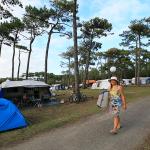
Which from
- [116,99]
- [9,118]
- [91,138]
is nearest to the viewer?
[91,138]

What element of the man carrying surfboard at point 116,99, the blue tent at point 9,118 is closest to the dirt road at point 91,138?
the man carrying surfboard at point 116,99

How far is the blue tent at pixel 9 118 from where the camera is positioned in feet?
38.0

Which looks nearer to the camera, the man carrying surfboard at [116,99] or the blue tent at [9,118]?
the man carrying surfboard at [116,99]

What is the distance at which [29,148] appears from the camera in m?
8.56

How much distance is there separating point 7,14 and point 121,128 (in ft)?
39.7

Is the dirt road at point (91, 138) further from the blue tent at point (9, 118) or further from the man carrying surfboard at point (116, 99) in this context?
the blue tent at point (9, 118)

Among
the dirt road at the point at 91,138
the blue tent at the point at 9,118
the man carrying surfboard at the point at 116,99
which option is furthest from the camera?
the blue tent at the point at 9,118

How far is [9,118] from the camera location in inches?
464

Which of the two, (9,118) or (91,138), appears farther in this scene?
(9,118)

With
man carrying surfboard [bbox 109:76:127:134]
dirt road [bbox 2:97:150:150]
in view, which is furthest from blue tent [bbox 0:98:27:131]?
man carrying surfboard [bbox 109:76:127:134]

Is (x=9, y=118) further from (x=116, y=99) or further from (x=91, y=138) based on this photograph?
(x=116, y=99)

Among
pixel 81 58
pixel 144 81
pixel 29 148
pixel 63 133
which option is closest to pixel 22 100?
pixel 63 133

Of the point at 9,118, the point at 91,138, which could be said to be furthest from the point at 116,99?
the point at 9,118

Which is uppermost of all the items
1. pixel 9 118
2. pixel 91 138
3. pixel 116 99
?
pixel 116 99
